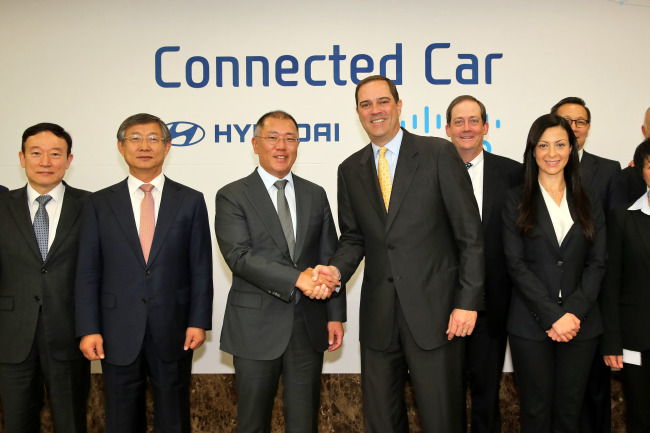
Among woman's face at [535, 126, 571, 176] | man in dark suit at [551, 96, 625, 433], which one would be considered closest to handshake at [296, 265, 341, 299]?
woman's face at [535, 126, 571, 176]

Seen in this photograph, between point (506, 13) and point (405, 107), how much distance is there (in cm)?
→ 94

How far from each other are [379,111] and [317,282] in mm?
819

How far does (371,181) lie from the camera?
2547 mm

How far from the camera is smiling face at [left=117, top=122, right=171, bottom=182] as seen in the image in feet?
8.95

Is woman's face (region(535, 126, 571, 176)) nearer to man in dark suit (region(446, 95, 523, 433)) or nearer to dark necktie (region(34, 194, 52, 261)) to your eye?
man in dark suit (region(446, 95, 523, 433))

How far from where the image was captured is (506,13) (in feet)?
12.8

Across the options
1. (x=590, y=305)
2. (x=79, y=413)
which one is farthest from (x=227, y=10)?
(x=590, y=305)

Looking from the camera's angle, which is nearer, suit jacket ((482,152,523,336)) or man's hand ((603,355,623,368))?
man's hand ((603,355,623,368))

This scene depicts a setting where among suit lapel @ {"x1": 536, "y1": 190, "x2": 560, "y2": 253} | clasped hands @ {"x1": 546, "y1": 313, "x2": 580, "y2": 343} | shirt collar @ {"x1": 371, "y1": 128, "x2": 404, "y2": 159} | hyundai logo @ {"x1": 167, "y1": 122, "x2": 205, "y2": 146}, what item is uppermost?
hyundai logo @ {"x1": 167, "y1": 122, "x2": 205, "y2": 146}

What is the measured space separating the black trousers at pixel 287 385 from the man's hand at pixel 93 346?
0.63m

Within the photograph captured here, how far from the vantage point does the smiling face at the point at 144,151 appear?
2.73 meters

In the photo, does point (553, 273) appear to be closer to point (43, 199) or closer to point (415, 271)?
point (415, 271)

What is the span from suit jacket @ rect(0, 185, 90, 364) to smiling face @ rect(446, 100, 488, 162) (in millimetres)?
2063

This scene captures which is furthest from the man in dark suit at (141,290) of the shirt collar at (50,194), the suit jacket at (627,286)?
the suit jacket at (627,286)
